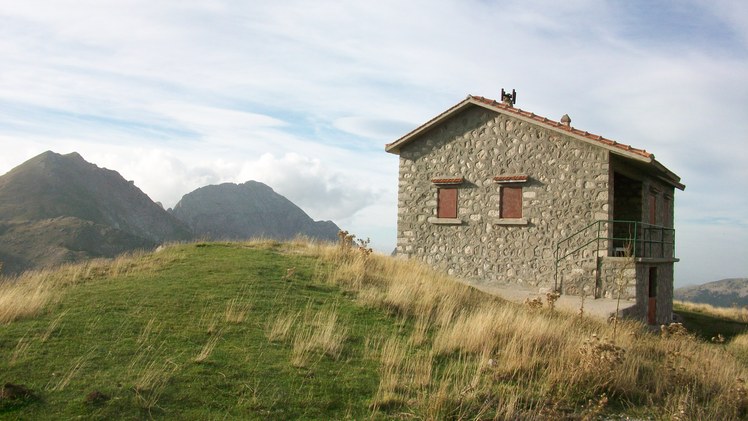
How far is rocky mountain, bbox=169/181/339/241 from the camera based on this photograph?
314 ft

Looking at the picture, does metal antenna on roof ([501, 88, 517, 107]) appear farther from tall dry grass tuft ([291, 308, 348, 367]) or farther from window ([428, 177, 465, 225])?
tall dry grass tuft ([291, 308, 348, 367])

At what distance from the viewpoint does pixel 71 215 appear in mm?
81875

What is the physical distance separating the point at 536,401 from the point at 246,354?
3.83 m

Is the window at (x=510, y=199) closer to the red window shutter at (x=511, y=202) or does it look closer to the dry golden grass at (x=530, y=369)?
the red window shutter at (x=511, y=202)

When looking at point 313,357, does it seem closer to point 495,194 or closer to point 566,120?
point 495,194

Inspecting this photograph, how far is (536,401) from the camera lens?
A: 24.0 feet

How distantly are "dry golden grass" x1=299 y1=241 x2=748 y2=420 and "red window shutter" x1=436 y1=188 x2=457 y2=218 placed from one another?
785cm

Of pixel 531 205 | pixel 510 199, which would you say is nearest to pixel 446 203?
pixel 510 199

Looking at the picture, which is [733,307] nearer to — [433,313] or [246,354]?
[433,313]

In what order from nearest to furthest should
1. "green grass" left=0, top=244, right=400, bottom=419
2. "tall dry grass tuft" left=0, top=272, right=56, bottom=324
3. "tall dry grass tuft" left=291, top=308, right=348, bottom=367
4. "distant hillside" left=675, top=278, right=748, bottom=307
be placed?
"green grass" left=0, top=244, right=400, bottom=419, "tall dry grass tuft" left=291, top=308, right=348, bottom=367, "tall dry grass tuft" left=0, top=272, right=56, bottom=324, "distant hillside" left=675, top=278, right=748, bottom=307

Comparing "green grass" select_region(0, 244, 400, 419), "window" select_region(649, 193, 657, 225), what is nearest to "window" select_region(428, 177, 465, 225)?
"window" select_region(649, 193, 657, 225)

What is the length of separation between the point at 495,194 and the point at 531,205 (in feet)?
3.99

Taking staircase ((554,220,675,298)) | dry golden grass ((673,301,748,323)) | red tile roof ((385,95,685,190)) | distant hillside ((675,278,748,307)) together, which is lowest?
distant hillside ((675,278,748,307))

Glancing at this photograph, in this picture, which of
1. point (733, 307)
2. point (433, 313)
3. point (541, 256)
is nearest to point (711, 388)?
point (433, 313)
